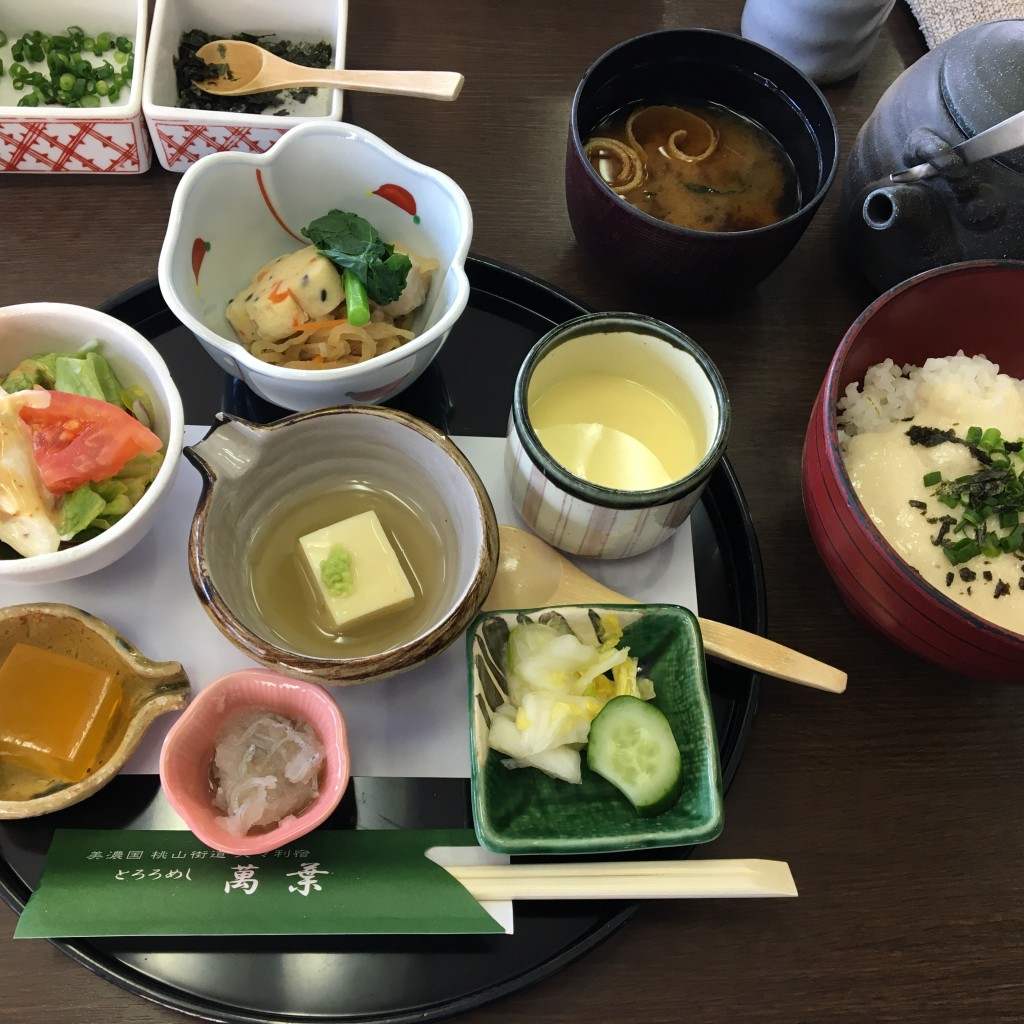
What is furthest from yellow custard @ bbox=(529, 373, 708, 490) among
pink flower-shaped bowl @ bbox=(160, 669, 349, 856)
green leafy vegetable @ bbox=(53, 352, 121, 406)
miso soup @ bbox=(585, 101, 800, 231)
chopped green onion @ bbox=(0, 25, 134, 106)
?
chopped green onion @ bbox=(0, 25, 134, 106)

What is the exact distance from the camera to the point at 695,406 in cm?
126

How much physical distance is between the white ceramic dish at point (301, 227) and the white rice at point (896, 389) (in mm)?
680

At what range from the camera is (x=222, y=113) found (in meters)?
1.49

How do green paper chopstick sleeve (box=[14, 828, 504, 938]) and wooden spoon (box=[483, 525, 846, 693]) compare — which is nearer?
green paper chopstick sleeve (box=[14, 828, 504, 938])

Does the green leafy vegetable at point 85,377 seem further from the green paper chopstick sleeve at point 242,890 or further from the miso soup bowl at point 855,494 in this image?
the miso soup bowl at point 855,494

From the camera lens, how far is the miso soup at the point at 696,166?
1.52 metres

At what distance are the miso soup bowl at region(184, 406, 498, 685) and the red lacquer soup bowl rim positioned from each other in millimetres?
499

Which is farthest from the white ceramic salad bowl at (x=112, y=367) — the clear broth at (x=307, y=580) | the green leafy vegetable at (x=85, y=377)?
the clear broth at (x=307, y=580)

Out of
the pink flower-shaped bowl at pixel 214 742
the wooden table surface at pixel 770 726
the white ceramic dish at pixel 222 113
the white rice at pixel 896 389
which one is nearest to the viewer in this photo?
the pink flower-shaped bowl at pixel 214 742

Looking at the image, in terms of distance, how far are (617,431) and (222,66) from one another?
109cm

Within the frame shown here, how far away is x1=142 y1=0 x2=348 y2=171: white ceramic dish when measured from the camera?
4.86 ft

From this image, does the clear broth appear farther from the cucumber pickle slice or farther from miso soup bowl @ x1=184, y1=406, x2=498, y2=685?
the cucumber pickle slice

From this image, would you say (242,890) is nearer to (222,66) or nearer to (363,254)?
(363,254)

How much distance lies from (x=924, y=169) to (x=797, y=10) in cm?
56
